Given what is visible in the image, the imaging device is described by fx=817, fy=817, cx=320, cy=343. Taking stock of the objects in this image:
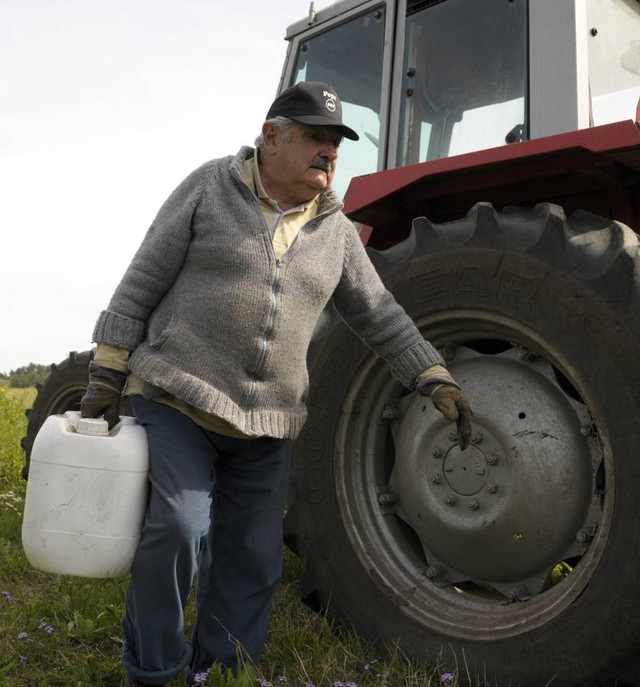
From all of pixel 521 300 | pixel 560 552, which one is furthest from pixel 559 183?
pixel 560 552

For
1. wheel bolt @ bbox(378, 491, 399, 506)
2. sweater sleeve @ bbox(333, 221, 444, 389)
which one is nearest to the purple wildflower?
wheel bolt @ bbox(378, 491, 399, 506)

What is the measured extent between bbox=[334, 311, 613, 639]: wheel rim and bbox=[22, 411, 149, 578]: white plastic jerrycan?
0.81 meters

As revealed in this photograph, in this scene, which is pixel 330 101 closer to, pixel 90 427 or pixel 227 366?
pixel 227 366

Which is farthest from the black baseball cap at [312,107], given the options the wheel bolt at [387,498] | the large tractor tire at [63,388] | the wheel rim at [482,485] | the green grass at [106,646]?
the large tractor tire at [63,388]

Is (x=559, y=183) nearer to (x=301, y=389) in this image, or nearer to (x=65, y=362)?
(x=301, y=389)

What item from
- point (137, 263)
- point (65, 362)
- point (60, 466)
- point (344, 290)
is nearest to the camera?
point (60, 466)

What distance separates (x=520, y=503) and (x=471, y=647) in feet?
1.41

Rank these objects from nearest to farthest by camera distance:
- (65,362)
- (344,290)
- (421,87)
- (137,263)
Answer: (137,263) < (344,290) < (421,87) < (65,362)

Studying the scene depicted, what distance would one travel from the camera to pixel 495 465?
2.42m

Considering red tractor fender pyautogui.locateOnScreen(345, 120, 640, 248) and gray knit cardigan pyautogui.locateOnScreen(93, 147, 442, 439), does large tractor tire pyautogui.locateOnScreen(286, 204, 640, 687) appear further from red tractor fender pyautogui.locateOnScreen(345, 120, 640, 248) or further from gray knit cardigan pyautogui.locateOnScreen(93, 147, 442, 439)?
gray knit cardigan pyautogui.locateOnScreen(93, 147, 442, 439)

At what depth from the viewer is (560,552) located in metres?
2.35

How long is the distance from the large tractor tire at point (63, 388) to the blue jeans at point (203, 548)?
2.10 m

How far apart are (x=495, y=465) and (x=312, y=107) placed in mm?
1167

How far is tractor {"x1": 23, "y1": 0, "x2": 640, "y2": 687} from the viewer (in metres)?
2.17
